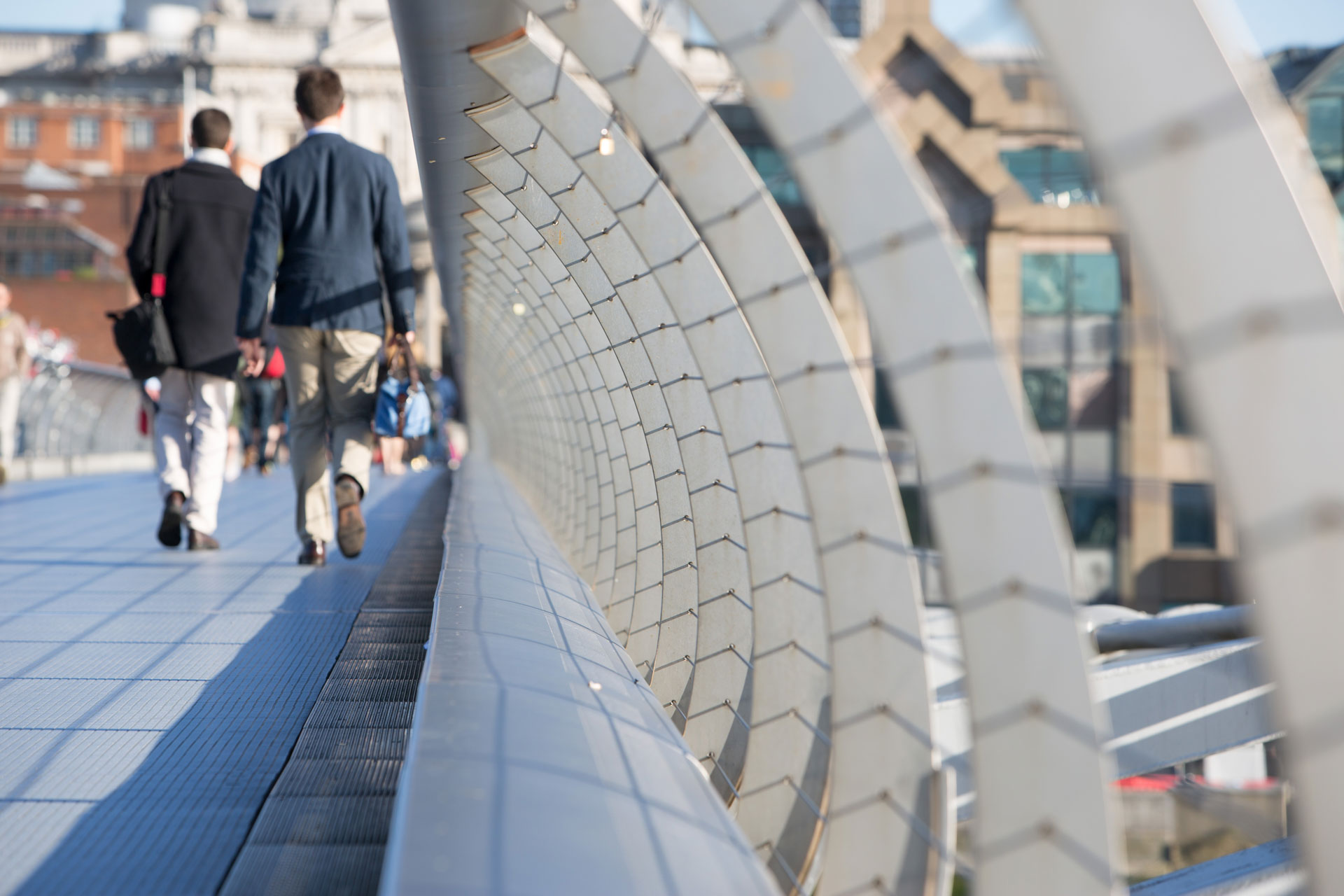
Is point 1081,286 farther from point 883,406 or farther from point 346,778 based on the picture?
point 346,778

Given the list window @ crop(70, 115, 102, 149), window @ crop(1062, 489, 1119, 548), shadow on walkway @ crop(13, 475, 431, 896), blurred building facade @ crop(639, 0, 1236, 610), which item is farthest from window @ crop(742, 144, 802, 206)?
window @ crop(70, 115, 102, 149)

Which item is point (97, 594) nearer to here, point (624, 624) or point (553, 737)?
point (624, 624)

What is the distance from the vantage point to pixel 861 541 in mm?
3219

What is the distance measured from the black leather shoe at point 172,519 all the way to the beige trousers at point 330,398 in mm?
982

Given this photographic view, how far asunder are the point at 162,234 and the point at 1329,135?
21.0 metres

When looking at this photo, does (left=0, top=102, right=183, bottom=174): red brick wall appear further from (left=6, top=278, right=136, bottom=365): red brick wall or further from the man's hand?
the man's hand

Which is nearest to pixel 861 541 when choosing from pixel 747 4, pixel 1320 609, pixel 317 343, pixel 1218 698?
pixel 747 4

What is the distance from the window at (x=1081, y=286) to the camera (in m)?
21.5

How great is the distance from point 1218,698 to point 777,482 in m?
6.78

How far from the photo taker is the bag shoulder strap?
7012 millimetres

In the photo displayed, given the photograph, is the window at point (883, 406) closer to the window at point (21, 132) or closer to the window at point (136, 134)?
the window at point (136, 134)

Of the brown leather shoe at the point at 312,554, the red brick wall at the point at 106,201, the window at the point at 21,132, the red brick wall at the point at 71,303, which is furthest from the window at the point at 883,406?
the window at the point at 21,132

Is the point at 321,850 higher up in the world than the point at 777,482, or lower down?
lower down

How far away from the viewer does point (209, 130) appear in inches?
283
